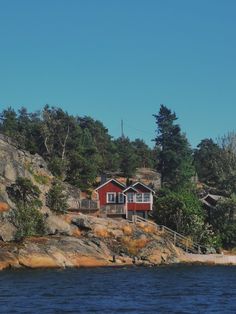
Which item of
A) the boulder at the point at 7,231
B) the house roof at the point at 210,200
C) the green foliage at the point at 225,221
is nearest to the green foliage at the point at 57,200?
the boulder at the point at 7,231

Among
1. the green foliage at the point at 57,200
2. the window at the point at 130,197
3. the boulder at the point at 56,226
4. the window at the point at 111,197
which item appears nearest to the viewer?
the boulder at the point at 56,226

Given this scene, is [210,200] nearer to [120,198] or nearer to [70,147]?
[120,198]

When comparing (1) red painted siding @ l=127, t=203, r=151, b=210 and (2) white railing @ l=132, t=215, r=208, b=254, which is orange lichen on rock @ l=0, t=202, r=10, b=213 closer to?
(2) white railing @ l=132, t=215, r=208, b=254

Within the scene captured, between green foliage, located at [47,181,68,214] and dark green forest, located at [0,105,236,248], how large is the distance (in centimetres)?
46

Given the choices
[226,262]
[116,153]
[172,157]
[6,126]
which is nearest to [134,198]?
[226,262]

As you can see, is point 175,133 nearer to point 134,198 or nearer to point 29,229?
point 134,198

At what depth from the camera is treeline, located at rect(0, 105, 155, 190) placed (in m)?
106

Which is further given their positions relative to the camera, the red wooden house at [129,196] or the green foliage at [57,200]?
the red wooden house at [129,196]

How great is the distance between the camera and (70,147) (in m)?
119

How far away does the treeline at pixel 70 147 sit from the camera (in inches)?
4176

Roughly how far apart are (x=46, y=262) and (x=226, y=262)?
2769 centimetres

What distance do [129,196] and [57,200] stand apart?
21351 millimetres

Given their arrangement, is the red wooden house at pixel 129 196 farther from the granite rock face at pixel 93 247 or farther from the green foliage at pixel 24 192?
the green foliage at pixel 24 192

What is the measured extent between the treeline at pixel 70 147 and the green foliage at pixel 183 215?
19.0 metres
